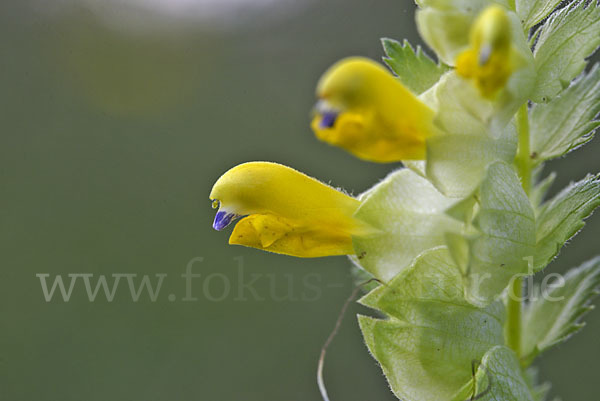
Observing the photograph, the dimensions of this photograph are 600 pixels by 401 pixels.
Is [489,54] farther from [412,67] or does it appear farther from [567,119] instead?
[567,119]

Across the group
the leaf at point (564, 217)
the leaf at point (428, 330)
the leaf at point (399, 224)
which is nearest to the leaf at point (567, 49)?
the leaf at point (564, 217)

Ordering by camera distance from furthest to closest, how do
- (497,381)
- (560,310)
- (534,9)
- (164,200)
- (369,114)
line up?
1. (164,200)
2. (560,310)
3. (534,9)
4. (497,381)
5. (369,114)

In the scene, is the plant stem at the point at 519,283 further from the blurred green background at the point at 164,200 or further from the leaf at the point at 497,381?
the blurred green background at the point at 164,200

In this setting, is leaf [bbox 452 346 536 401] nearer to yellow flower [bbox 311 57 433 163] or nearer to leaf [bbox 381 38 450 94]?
yellow flower [bbox 311 57 433 163]

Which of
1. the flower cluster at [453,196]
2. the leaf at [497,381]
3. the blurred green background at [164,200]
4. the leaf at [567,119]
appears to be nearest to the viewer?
the flower cluster at [453,196]

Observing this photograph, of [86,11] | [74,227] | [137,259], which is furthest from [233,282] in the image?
[86,11]

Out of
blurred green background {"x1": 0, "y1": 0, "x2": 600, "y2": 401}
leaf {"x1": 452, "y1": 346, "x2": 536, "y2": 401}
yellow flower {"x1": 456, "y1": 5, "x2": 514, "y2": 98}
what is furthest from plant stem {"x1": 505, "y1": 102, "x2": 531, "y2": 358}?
blurred green background {"x1": 0, "y1": 0, "x2": 600, "y2": 401}

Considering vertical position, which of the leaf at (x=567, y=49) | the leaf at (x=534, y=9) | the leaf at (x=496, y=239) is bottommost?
the leaf at (x=496, y=239)

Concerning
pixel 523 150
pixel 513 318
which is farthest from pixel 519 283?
pixel 523 150
